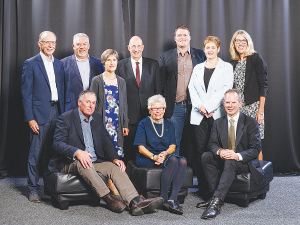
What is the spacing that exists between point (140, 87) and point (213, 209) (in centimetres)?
163

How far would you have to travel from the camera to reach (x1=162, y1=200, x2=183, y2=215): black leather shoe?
114 inches

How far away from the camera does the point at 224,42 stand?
4.67 metres

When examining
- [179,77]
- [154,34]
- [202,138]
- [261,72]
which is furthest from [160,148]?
[154,34]

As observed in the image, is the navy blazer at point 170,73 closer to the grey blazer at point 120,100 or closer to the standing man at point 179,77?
the standing man at point 179,77

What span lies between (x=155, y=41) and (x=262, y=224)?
278 centimetres

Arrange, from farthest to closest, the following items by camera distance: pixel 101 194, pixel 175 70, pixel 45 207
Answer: pixel 175 70
pixel 45 207
pixel 101 194

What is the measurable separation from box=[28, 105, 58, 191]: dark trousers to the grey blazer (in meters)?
0.50

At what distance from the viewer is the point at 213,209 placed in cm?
284

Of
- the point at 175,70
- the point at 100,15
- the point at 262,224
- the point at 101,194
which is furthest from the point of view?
the point at 100,15

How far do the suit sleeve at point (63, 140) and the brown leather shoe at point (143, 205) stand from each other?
690 mm

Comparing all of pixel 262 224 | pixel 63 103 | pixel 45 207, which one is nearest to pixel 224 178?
pixel 262 224

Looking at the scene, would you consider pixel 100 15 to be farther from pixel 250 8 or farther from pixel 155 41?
pixel 250 8

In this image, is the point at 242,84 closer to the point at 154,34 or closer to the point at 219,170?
the point at 219,170

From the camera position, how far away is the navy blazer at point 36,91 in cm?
336
